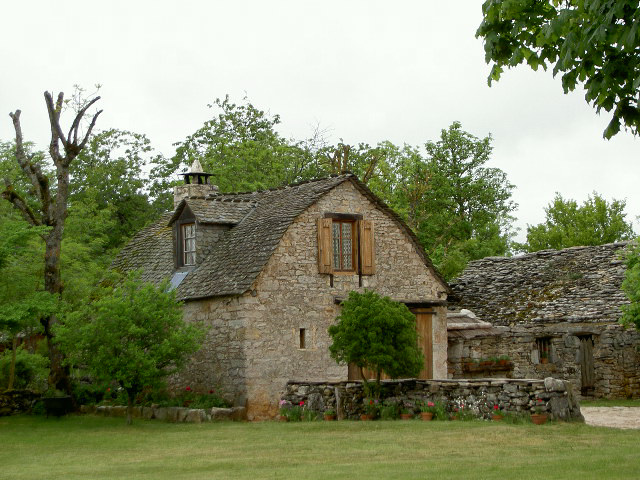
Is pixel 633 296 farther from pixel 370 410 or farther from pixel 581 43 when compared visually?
pixel 581 43

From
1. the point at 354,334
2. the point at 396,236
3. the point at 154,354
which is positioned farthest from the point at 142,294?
the point at 396,236

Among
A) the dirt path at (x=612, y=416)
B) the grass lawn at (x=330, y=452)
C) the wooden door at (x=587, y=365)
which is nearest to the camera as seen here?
the grass lawn at (x=330, y=452)

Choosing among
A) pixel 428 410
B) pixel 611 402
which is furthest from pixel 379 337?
pixel 611 402

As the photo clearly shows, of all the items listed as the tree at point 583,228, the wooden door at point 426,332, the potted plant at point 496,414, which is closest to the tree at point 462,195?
the tree at point 583,228

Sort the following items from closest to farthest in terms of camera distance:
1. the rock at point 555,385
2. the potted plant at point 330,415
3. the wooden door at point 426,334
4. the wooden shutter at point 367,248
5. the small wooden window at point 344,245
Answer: the rock at point 555,385 < the potted plant at point 330,415 < the small wooden window at point 344,245 < the wooden shutter at point 367,248 < the wooden door at point 426,334

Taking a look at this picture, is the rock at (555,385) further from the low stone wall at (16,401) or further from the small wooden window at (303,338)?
the low stone wall at (16,401)

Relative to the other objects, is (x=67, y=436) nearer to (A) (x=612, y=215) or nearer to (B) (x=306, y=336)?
(B) (x=306, y=336)

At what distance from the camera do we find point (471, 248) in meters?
50.2

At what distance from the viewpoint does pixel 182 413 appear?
22406 mm

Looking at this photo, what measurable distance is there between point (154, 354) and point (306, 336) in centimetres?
442

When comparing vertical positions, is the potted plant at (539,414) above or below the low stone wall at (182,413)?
above

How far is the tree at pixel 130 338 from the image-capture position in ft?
69.0

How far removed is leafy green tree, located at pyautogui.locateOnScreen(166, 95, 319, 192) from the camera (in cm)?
4566

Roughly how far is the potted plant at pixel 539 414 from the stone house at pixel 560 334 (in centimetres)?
1005
